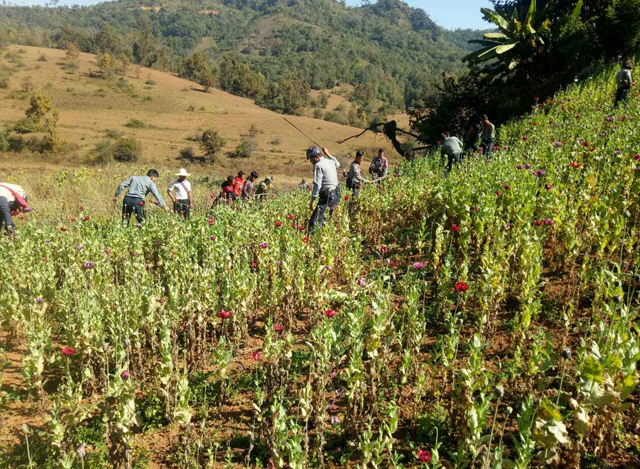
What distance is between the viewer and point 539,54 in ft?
47.0

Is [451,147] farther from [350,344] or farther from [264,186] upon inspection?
[350,344]

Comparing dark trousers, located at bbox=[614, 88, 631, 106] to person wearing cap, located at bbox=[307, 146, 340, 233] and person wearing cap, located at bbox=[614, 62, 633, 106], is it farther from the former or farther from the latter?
person wearing cap, located at bbox=[307, 146, 340, 233]

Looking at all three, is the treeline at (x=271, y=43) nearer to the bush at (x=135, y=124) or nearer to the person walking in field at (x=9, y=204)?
the bush at (x=135, y=124)

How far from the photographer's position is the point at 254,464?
2.87 meters

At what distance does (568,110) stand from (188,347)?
967 centimetres

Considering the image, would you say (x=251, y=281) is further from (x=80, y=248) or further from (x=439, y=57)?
(x=439, y=57)

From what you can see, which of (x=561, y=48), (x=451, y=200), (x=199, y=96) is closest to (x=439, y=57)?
(x=199, y=96)

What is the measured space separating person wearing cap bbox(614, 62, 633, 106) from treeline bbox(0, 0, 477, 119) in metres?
48.9

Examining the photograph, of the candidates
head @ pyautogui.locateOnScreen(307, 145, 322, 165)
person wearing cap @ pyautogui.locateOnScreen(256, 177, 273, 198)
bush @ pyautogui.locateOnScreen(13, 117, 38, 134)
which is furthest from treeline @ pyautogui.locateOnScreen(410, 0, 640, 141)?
bush @ pyautogui.locateOnScreen(13, 117, 38, 134)

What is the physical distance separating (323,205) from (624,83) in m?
7.26

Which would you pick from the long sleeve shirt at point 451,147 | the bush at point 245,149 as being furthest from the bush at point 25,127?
the long sleeve shirt at point 451,147

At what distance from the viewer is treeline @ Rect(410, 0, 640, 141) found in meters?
13.5

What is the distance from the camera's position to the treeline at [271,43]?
6444 cm

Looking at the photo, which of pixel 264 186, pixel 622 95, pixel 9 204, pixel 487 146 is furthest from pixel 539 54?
pixel 9 204
